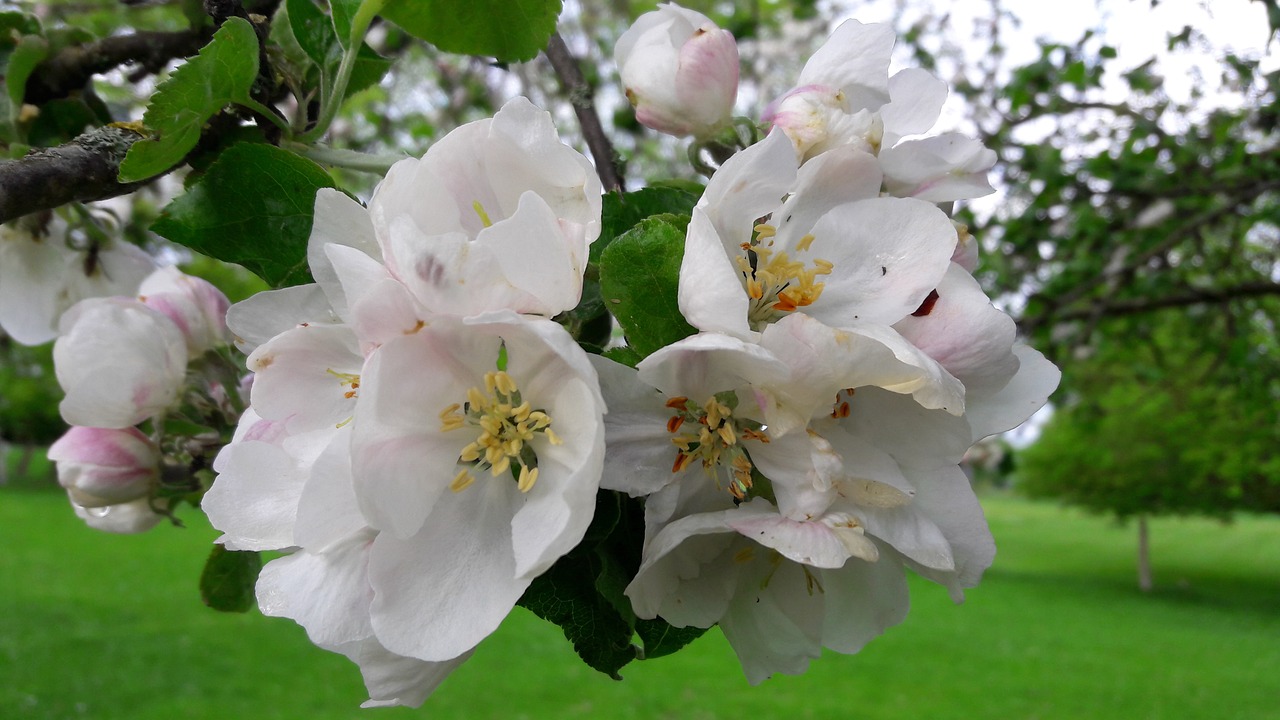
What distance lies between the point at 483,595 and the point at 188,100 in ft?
1.92

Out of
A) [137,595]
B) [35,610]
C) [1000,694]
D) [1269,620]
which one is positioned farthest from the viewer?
[1269,620]

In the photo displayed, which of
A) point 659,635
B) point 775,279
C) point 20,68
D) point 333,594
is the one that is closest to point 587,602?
point 659,635

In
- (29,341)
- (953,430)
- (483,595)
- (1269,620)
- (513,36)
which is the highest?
(513,36)

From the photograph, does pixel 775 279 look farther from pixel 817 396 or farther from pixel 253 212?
pixel 253 212

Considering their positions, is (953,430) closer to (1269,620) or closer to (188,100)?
(188,100)

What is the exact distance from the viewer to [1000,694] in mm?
12078

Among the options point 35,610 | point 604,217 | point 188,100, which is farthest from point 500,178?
point 35,610

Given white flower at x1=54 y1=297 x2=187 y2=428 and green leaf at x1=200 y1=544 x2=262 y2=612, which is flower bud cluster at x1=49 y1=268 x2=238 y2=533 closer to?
white flower at x1=54 y1=297 x2=187 y2=428

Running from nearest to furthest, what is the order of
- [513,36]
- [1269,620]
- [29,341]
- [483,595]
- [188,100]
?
[483,595], [188,100], [513,36], [29,341], [1269,620]

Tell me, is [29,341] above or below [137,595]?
above

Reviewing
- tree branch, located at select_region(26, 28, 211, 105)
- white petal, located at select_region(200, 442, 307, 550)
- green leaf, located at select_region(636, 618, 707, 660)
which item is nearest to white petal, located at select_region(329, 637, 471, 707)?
white petal, located at select_region(200, 442, 307, 550)

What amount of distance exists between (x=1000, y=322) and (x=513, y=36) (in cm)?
71

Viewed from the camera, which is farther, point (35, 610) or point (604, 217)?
point (35, 610)

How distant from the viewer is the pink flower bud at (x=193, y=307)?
1.31m
